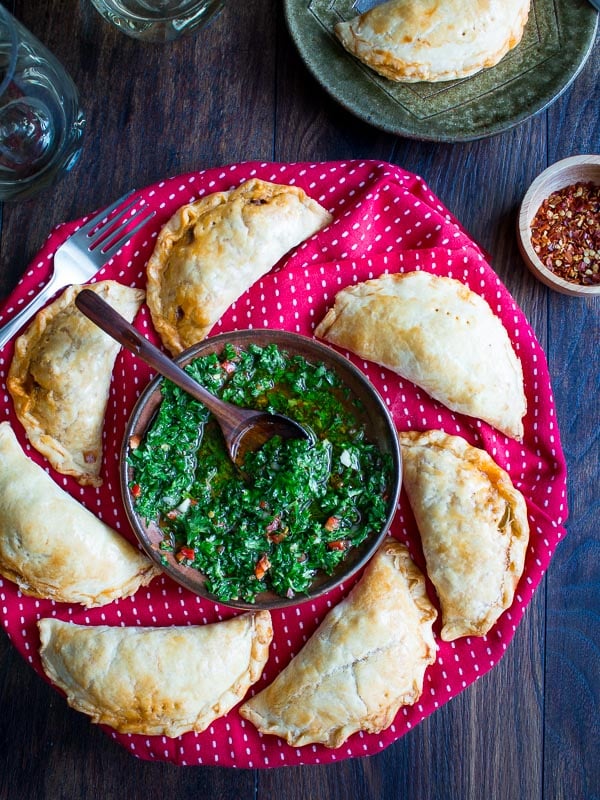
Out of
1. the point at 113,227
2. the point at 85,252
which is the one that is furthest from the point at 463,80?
the point at 85,252

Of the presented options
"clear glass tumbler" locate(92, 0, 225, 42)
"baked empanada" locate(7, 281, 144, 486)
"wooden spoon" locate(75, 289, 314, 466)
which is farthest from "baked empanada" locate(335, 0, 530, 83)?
"wooden spoon" locate(75, 289, 314, 466)

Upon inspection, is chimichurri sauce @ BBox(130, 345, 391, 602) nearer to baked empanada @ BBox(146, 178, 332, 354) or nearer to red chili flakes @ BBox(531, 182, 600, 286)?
baked empanada @ BBox(146, 178, 332, 354)

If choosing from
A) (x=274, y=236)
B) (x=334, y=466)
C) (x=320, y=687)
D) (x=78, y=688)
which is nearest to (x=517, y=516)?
(x=334, y=466)

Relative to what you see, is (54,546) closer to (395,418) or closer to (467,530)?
(395,418)

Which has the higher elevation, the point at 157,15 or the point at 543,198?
the point at 157,15

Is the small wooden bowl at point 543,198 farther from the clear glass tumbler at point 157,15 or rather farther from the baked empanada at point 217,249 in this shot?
the clear glass tumbler at point 157,15

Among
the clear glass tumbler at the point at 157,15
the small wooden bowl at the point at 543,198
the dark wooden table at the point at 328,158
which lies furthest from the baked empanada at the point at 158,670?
the clear glass tumbler at the point at 157,15
